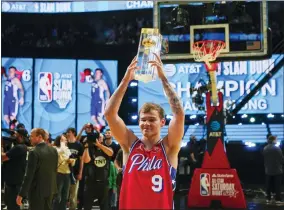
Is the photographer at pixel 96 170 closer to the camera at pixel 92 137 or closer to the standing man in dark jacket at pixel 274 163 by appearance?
the camera at pixel 92 137

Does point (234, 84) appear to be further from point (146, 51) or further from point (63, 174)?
point (146, 51)

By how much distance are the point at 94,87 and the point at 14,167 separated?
9.00 meters

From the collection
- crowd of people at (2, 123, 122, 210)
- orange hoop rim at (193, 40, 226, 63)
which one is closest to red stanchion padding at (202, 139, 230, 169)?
orange hoop rim at (193, 40, 226, 63)

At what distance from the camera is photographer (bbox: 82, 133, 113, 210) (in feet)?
23.0

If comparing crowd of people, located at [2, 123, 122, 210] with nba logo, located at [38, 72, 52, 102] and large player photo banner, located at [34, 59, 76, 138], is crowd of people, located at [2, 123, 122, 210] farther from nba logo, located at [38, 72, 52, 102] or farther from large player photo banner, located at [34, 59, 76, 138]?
nba logo, located at [38, 72, 52, 102]

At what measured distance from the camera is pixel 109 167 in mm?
7473

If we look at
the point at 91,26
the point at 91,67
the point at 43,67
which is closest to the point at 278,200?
the point at 91,67

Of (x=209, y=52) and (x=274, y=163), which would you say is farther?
(x=274, y=163)

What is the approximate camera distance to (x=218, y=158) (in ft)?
31.3

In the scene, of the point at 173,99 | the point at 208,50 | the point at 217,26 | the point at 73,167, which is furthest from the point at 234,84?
the point at 173,99

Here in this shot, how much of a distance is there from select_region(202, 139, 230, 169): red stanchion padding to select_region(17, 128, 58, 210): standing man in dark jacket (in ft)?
14.4

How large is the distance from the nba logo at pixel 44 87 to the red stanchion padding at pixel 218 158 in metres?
8.13

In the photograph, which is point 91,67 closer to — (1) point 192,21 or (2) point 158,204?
(1) point 192,21

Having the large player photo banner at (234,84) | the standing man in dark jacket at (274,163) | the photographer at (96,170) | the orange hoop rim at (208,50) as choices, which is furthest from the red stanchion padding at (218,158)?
the large player photo banner at (234,84)
